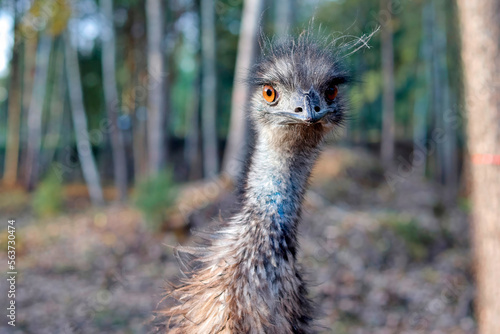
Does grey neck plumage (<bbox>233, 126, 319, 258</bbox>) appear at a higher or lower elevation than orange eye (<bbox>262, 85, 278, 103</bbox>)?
lower

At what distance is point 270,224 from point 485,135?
2.37m

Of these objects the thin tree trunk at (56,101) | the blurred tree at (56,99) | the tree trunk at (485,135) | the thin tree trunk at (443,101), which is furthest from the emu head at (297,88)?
the thin tree trunk at (56,101)

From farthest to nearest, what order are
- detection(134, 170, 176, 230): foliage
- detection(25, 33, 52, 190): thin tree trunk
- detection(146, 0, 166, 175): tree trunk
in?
detection(25, 33, 52, 190): thin tree trunk < detection(146, 0, 166, 175): tree trunk < detection(134, 170, 176, 230): foliage

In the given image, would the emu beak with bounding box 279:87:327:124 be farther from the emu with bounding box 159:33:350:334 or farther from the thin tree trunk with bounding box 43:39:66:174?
the thin tree trunk with bounding box 43:39:66:174

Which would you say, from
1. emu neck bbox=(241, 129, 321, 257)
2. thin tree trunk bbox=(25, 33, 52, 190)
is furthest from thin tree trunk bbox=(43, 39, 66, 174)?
emu neck bbox=(241, 129, 321, 257)

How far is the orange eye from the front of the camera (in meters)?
2.28

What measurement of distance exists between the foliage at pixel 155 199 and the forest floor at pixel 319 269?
0.88ft

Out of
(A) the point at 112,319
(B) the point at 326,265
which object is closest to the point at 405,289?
(B) the point at 326,265

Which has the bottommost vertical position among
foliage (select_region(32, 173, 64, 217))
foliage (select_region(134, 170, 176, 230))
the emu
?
foliage (select_region(32, 173, 64, 217))

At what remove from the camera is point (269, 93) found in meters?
2.30

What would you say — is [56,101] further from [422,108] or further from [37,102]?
[422,108]

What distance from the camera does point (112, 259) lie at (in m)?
7.39

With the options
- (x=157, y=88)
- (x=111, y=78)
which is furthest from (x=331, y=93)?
(x=111, y=78)

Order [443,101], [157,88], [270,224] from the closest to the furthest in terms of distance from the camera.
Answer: [270,224] → [157,88] → [443,101]
